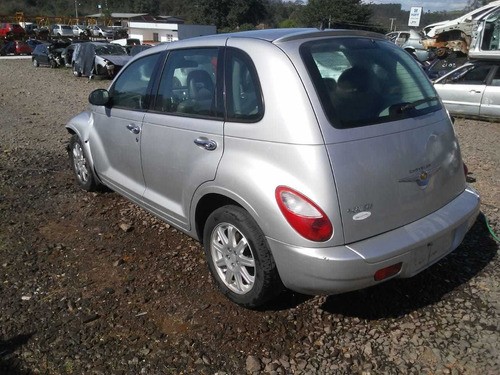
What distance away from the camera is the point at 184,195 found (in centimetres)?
326

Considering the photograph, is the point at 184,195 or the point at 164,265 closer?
the point at 184,195

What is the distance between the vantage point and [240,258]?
2936 mm

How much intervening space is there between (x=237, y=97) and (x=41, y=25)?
2728 inches

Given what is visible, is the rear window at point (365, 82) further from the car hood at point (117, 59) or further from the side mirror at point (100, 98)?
the car hood at point (117, 59)

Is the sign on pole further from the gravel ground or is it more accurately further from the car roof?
the car roof

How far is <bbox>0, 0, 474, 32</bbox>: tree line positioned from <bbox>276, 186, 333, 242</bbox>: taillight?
1.59m

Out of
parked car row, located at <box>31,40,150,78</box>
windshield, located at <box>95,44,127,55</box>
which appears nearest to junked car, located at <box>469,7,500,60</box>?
parked car row, located at <box>31,40,150,78</box>

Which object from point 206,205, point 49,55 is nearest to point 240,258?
point 206,205

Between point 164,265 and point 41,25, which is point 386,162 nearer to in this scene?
point 164,265

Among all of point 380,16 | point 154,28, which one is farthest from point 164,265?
point 380,16

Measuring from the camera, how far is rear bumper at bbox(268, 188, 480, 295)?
2.45 m

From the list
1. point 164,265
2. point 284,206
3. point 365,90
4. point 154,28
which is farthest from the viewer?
point 154,28

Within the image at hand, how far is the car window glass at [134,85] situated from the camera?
379 centimetres

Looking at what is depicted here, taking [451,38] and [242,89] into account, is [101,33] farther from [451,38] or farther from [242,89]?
[242,89]
